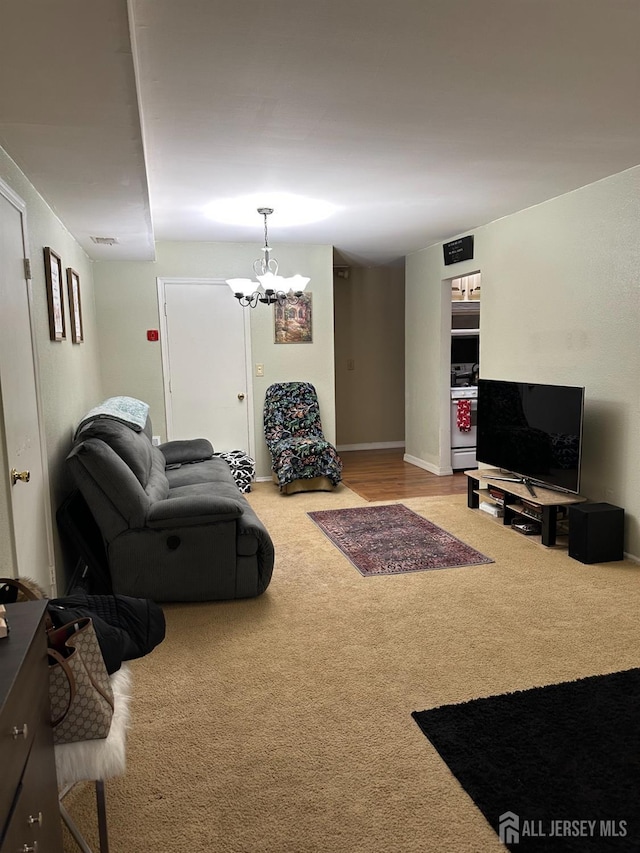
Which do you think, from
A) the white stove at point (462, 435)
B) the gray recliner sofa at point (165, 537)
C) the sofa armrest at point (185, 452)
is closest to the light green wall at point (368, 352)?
the white stove at point (462, 435)

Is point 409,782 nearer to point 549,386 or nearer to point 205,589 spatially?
point 205,589

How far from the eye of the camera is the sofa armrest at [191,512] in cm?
323

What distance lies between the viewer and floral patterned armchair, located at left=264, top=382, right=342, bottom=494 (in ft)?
18.9

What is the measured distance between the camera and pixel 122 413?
424 centimetres

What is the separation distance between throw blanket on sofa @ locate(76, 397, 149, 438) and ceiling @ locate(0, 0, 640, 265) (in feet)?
4.07

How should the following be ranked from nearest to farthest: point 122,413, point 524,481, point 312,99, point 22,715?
1. point 22,715
2. point 312,99
3. point 122,413
4. point 524,481

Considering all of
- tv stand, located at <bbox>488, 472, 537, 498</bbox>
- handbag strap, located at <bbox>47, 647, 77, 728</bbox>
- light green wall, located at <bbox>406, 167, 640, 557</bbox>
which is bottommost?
tv stand, located at <bbox>488, 472, 537, 498</bbox>

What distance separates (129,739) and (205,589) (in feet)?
3.82

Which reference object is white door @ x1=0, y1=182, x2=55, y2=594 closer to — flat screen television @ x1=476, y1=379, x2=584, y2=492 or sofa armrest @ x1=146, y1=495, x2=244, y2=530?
sofa armrest @ x1=146, y1=495, x2=244, y2=530

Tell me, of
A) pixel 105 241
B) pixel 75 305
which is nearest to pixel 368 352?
pixel 105 241

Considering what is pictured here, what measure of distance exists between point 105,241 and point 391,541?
3173 millimetres

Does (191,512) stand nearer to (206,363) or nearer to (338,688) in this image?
(338,688)

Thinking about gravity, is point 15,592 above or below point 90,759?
above

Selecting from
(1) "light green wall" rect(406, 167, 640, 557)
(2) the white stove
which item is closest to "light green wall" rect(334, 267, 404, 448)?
(2) the white stove
